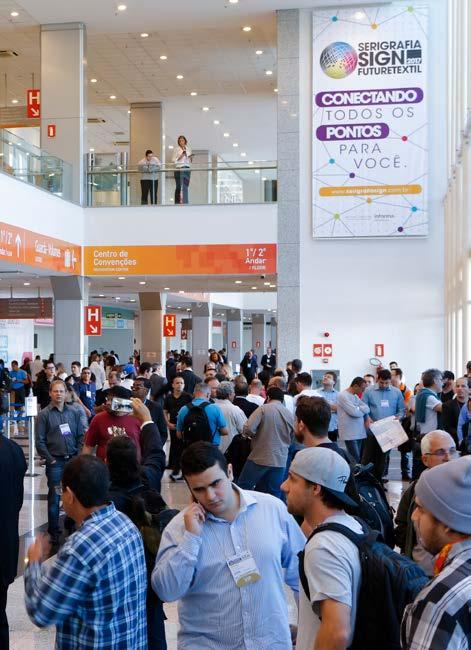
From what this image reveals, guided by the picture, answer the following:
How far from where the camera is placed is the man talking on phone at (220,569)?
298 cm

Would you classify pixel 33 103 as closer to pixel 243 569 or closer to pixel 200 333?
pixel 200 333

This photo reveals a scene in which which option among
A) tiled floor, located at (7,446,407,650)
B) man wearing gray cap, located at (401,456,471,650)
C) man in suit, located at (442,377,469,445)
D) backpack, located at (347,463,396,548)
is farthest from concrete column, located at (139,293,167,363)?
man wearing gray cap, located at (401,456,471,650)

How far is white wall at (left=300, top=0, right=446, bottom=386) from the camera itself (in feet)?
58.4

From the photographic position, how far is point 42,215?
17266mm

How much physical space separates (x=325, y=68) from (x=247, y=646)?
54.8 ft

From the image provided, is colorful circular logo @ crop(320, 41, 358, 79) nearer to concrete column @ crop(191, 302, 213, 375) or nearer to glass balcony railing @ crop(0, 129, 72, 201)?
glass balcony railing @ crop(0, 129, 72, 201)

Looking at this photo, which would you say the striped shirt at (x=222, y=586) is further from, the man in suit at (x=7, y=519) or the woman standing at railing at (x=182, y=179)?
the woman standing at railing at (x=182, y=179)

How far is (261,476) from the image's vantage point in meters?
8.32

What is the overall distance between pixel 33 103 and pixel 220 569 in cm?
1984

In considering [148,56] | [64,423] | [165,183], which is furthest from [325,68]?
[64,423]

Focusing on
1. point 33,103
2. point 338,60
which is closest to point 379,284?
point 338,60

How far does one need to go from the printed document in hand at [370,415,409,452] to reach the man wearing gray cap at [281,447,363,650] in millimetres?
4718

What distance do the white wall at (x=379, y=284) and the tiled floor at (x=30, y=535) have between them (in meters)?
3.09

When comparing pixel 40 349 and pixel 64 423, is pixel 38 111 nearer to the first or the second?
pixel 64 423
